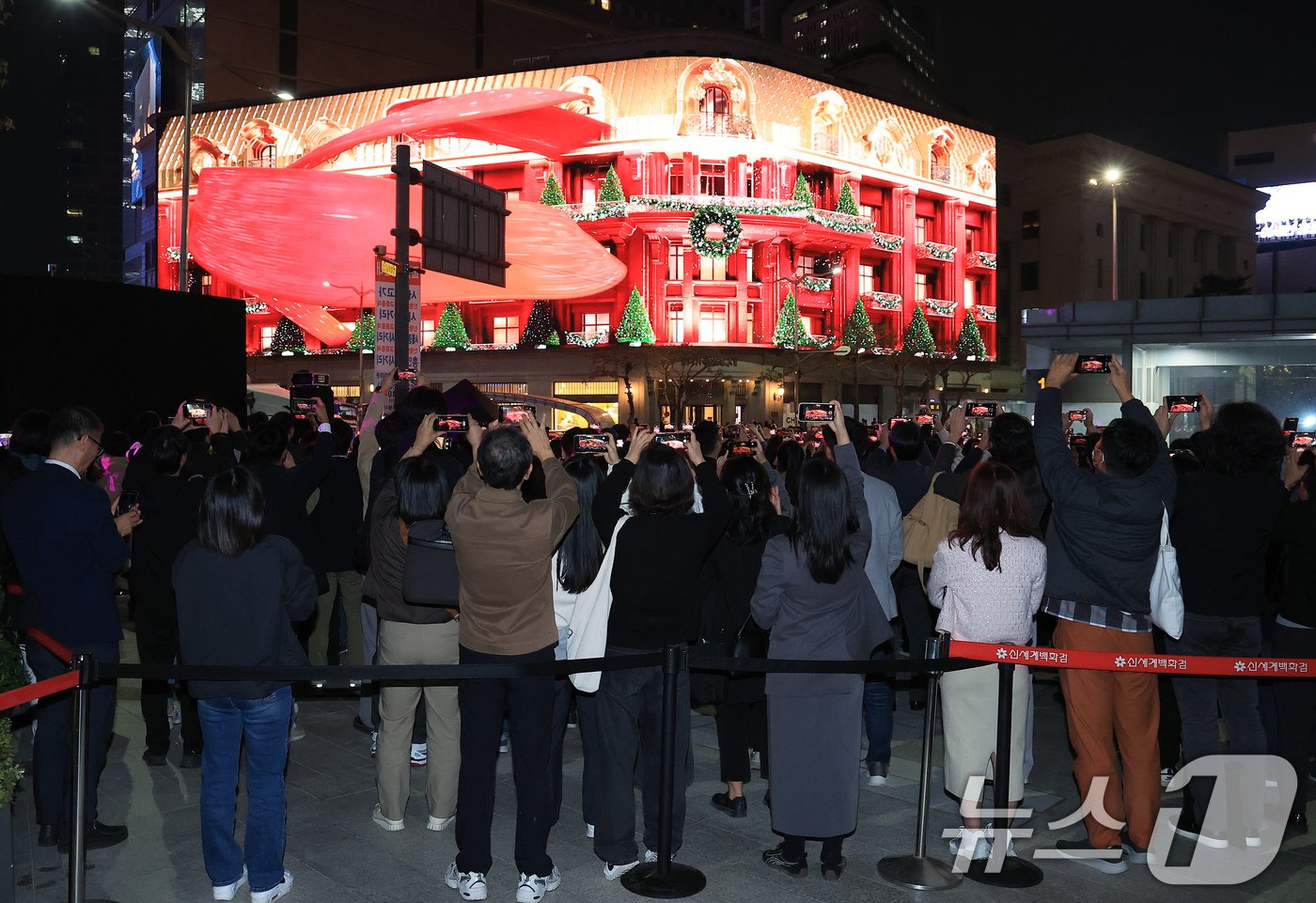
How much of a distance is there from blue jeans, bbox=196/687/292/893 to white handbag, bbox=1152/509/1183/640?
4401 millimetres

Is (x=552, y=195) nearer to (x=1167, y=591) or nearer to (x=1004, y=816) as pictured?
(x=1167, y=591)

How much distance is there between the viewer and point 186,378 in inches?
735

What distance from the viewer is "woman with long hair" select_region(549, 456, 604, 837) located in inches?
209

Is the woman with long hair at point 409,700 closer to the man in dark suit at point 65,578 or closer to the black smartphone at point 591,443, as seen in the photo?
the black smartphone at point 591,443

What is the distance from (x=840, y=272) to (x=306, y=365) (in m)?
28.0

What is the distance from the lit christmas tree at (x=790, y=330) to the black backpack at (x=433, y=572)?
44.1 m

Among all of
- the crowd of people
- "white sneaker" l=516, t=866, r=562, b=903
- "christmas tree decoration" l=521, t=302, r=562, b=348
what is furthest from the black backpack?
"christmas tree decoration" l=521, t=302, r=562, b=348

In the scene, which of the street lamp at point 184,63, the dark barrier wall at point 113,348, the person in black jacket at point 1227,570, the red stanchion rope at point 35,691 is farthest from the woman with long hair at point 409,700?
the street lamp at point 184,63

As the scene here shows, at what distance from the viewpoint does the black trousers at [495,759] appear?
4.91m

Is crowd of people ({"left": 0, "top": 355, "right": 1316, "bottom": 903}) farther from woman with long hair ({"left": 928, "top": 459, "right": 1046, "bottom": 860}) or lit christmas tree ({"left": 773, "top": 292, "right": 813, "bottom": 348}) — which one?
lit christmas tree ({"left": 773, "top": 292, "right": 813, "bottom": 348})

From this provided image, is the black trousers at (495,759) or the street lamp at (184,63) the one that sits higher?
the street lamp at (184,63)

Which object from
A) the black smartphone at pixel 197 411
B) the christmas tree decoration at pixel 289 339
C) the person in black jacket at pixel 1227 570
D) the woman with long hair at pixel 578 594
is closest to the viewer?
the woman with long hair at pixel 578 594

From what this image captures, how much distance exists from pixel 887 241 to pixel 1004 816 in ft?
173

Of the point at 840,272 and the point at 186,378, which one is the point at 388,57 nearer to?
the point at 840,272
